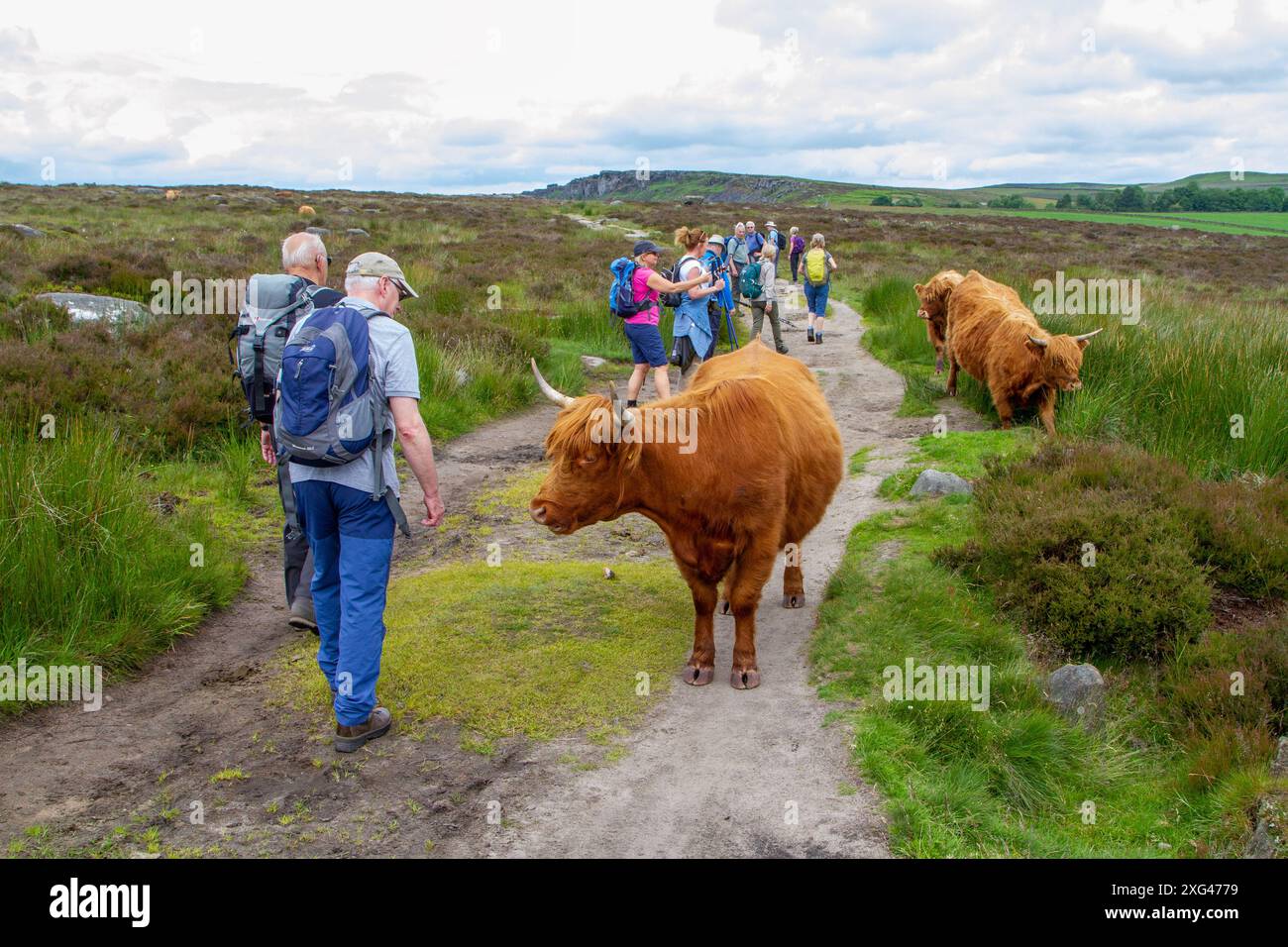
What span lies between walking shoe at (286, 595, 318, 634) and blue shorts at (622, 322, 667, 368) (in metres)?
4.93

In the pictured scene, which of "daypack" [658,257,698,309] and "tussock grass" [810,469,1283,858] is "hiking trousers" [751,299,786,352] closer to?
"daypack" [658,257,698,309]

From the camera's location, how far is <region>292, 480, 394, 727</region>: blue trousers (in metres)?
4.07

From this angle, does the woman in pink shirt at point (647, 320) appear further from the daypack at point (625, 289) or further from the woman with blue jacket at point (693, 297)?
the woman with blue jacket at point (693, 297)

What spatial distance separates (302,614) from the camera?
5.54 meters

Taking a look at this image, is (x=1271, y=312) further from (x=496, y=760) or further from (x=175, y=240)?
(x=175, y=240)

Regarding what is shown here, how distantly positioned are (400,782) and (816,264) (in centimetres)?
1289

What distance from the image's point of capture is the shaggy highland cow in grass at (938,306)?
41.4 ft

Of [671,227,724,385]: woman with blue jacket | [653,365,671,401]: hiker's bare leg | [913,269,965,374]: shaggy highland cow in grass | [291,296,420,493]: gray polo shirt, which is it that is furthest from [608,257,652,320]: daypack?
[913,269,965,374]: shaggy highland cow in grass

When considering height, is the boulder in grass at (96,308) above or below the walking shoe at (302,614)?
above

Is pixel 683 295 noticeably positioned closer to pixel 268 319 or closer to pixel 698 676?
pixel 268 319

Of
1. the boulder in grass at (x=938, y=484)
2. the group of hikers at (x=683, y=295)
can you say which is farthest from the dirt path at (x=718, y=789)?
the group of hikers at (x=683, y=295)

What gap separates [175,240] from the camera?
21.4 meters

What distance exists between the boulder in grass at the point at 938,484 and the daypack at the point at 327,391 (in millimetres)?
5271

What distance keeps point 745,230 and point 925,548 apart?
9.44 metres
